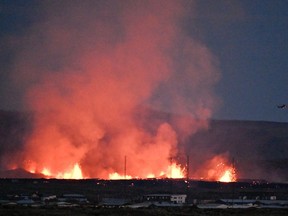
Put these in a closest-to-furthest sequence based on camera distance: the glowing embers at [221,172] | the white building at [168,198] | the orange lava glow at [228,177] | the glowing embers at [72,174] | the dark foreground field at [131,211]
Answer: the dark foreground field at [131,211], the white building at [168,198], the orange lava glow at [228,177], the glowing embers at [221,172], the glowing embers at [72,174]

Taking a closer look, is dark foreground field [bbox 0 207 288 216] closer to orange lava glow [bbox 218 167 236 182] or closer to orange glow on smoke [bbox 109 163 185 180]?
orange lava glow [bbox 218 167 236 182]

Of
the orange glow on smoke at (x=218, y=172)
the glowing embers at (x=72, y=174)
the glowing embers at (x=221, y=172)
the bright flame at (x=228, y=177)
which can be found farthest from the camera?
the glowing embers at (x=72, y=174)

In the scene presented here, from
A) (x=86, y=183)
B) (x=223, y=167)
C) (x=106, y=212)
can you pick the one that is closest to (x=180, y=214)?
(x=106, y=212)

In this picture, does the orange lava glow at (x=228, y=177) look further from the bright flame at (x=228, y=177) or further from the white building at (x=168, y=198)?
the white building at (x=168, y=198)

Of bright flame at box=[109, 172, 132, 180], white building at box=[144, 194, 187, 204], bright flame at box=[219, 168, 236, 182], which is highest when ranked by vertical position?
bright flame at box=[109, 172, 132, 180]

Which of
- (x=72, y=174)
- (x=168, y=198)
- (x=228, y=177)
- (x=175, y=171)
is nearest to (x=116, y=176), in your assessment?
(x=72, y=174)

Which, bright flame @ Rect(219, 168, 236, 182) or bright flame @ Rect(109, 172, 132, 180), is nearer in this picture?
bright flame @ Rect(219, 168, 236, 182)

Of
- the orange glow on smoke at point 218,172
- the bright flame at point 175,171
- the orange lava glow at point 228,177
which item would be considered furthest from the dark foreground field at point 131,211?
the bright flame at point 175,171

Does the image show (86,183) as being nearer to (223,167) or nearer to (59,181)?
(59,181)

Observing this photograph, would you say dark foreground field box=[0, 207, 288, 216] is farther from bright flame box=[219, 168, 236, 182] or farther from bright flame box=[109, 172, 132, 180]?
bright flame box=[109, 172, 132, 180]

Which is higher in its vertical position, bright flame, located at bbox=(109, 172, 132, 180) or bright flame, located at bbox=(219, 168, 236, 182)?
bright flame, located at bbox=(109, 172, 132, 180)

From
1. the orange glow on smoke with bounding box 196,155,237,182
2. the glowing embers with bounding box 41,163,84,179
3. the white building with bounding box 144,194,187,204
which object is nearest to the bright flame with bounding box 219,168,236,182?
the orange glow on smoke with bounding box 196,155,237,182

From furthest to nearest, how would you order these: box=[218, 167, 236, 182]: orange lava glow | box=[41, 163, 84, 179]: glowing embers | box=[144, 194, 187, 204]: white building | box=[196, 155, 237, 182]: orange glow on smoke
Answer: box=[41, 163, 84, 179]: glowing embers < box=[196, 155, 237, 182]: orange glow on smoke < box=[218, 167, 236, 182]: orange lava glow < box=[144, 194, 187, 204]: white building

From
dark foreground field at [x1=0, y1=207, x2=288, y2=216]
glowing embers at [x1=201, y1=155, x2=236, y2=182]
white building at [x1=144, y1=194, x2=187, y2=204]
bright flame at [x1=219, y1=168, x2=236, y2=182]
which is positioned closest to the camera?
dark foreground field at [x1=0, y1=207, x2=288, y2=216]
